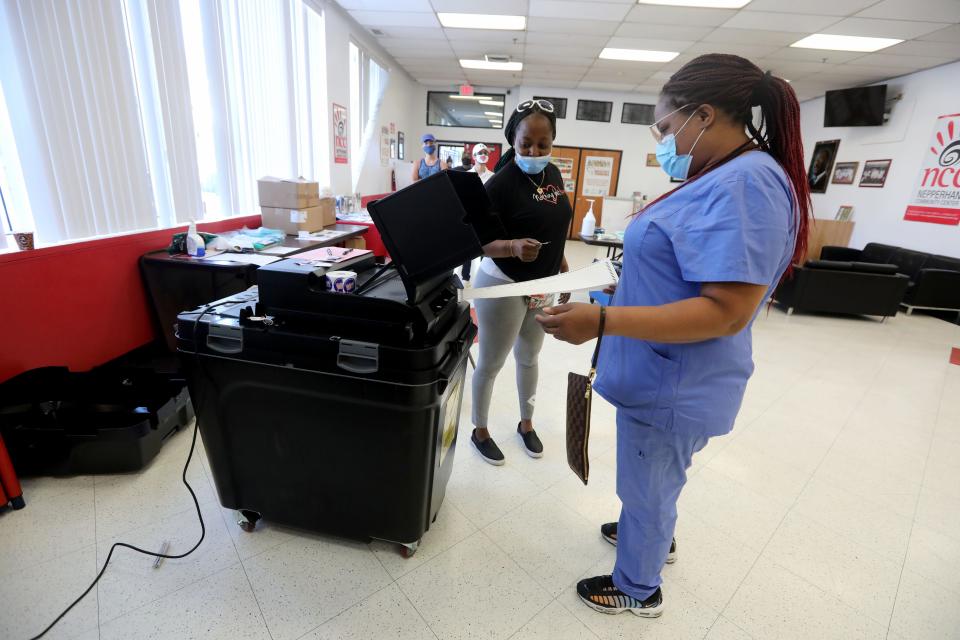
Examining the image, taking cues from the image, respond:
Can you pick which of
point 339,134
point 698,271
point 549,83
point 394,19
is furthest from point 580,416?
point 549,83

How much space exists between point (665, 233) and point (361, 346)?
704mm

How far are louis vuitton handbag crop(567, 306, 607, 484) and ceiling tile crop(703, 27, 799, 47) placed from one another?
5077 mm

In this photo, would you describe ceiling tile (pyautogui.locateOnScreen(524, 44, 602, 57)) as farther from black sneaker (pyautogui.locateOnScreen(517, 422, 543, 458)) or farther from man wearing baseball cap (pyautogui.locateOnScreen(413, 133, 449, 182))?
black sneaker (pyautogui.locateOnScreen(517, 422, 543, 458))

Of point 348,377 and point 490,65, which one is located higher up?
point 490,65

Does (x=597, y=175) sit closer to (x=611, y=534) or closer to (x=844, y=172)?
(x=844, y=172)

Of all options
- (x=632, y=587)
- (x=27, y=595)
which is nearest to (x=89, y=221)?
(x=27, y=595)

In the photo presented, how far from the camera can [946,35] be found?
414 cm

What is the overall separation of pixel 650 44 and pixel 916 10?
2.29 metres

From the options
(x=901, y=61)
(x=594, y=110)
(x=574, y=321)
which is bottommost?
(x=574, y=321)

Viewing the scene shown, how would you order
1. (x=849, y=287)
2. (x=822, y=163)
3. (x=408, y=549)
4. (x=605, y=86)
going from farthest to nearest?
(x=605, y=86) → (x=822, y=163) → (x=849, y=287) → (x=408, y=549)

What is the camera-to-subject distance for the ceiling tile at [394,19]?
14.8 ft

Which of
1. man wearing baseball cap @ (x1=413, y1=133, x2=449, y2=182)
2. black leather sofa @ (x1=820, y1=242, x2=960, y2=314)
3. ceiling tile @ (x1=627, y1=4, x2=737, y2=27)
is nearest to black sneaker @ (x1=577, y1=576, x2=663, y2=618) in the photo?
man wearing baseball cap @ (x1=413, y1=133, x2=449, y2=182)

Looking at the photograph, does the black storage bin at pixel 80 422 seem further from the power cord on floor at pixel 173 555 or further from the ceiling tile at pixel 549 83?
the ceiling tile at pixel 549 83

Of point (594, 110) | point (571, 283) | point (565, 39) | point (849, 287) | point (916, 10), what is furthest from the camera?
point (594, 110)
